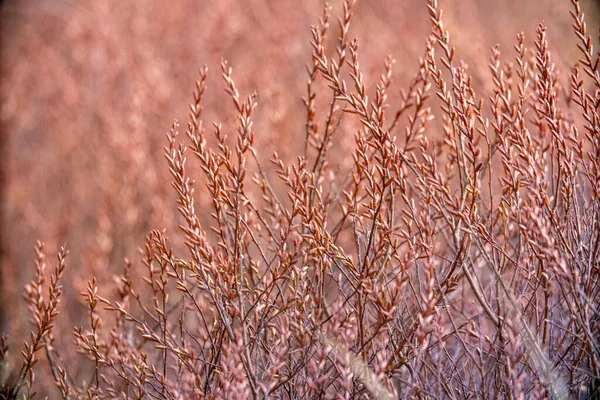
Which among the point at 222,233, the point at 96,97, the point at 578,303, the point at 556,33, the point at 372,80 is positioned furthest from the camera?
the point at 96,97

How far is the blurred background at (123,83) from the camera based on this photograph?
406 centimetres

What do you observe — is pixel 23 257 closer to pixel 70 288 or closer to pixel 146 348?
pixel 70 288

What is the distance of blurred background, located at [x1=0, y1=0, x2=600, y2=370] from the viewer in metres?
4.06

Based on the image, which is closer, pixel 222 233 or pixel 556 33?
pixel 222 233

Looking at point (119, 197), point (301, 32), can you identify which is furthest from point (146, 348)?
point (301, 32)

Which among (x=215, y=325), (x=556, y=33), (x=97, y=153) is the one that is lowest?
(x=215, y=325)

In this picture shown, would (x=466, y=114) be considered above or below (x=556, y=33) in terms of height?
below

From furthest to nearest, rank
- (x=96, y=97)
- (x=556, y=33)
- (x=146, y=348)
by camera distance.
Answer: (x=96, y=97) → (x=556, y=33) → (x=146, y=348)

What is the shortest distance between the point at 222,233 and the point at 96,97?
3.70 meters

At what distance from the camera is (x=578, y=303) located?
1.33 m

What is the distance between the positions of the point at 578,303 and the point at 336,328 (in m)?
0.55

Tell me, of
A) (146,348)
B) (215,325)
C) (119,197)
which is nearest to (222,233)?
(215,325)

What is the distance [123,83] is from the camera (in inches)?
192

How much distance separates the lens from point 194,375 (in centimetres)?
157
